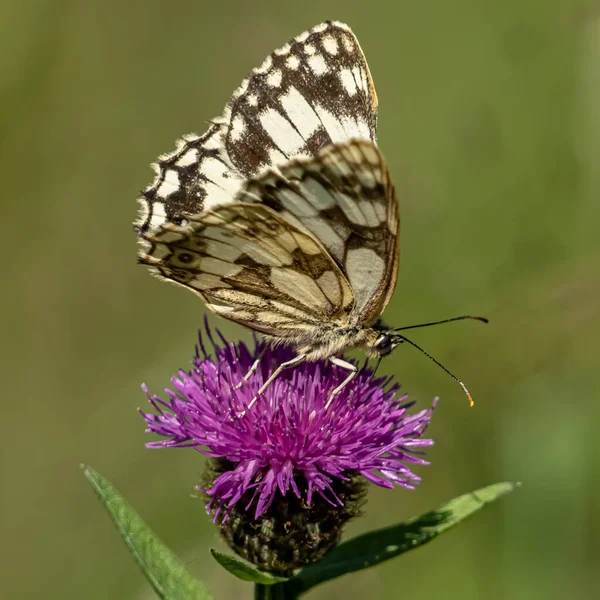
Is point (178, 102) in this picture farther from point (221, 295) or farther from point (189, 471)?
point (221, 295)

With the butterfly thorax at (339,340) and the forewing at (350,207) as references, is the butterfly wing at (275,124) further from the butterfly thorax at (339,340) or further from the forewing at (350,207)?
the butterfly thorax at (339,340)

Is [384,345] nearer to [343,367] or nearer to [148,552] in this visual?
[343,367]

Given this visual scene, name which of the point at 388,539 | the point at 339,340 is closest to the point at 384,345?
the point at 339,340

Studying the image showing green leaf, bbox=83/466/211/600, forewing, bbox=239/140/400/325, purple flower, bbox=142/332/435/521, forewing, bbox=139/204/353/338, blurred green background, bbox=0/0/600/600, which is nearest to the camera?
green leaf, bbox=83/466/211/600

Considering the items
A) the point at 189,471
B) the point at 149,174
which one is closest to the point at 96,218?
the point at 149,174

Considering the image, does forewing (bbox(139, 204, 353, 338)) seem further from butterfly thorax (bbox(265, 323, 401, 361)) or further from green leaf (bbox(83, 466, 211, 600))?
green leaf (bbox(83, 466, 211, 600))

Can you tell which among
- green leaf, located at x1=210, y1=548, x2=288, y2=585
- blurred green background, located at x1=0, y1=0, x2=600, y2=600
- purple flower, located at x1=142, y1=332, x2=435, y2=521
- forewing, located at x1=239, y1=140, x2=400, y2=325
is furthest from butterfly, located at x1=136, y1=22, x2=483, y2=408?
blurred green background, located at x1=0, y1=0, x2=600, y2=600
